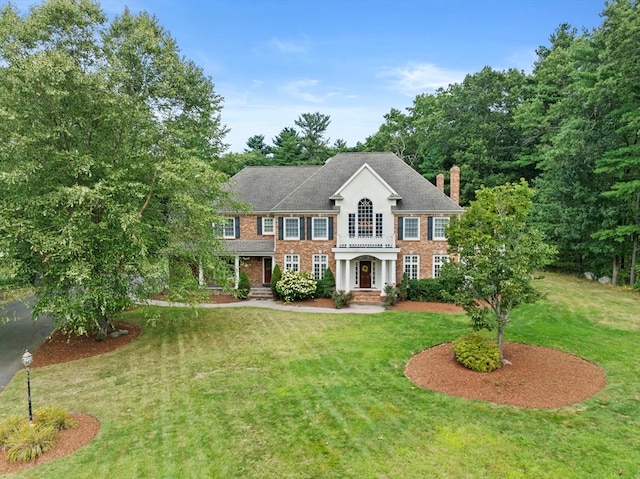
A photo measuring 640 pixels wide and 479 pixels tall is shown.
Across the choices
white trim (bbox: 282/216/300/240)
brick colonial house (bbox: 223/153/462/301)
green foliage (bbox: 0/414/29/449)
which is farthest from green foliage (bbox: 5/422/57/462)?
white trim (bbox: 282/216/300/240)

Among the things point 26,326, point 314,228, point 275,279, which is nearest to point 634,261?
point 314,228

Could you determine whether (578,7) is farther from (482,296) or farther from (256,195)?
(256,195)

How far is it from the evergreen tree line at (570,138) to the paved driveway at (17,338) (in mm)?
11606

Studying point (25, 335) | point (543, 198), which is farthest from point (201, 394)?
point (543, 198)

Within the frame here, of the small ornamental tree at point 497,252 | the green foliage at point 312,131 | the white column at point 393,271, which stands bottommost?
the white column at point 393,271

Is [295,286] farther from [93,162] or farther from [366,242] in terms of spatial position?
[93,162]

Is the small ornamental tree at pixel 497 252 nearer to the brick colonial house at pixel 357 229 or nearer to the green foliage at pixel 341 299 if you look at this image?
the green foliage at pixel 341 299

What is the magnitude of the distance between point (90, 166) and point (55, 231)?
255 centimetres

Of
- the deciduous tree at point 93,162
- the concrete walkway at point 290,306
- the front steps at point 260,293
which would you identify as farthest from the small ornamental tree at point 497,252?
the front steps at point 260,293

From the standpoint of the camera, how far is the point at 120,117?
46.0 ft

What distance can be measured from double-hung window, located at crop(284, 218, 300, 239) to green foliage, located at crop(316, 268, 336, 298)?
Answer: 122 inches

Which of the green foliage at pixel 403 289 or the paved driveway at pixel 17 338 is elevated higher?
the green foliage at pixel 403 289

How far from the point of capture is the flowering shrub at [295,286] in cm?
2228

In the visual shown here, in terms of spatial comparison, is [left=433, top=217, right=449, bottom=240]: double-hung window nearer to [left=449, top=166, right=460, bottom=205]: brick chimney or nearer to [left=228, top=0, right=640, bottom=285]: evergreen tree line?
[left=449, top=166, right=460, bottom=205]: brick chimney
